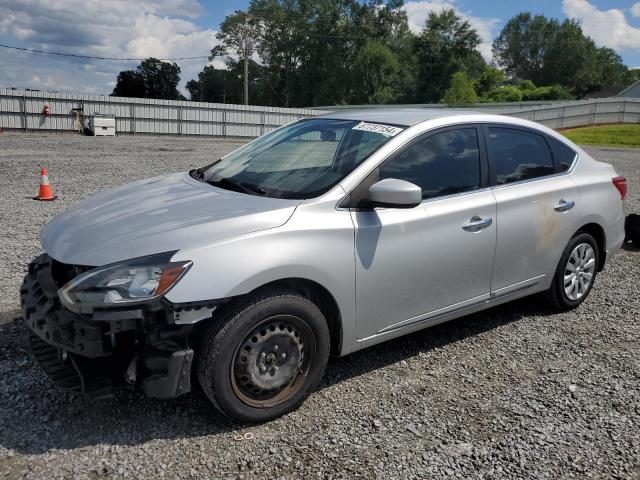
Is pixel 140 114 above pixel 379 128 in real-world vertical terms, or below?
above

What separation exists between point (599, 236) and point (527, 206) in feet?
4.04

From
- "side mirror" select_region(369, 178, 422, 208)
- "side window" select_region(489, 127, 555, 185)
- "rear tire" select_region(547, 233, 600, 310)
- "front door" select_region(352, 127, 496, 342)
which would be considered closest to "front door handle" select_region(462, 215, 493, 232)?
"front door" select_region(352, 127, 496, 342)

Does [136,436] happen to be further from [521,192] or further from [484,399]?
[521,192]

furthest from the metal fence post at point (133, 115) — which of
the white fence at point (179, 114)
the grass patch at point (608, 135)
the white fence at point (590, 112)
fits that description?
the grass patch at point (608, 135)

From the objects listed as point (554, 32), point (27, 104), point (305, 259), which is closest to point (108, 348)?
point (305, 259)

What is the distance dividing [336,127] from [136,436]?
2452 mm

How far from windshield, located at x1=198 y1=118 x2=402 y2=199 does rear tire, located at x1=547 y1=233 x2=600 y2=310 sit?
2043mm

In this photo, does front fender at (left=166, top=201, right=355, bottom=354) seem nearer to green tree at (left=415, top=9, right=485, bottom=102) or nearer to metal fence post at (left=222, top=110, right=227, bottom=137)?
metal fence post at (left=222, top=110, right=227, bottom=137)

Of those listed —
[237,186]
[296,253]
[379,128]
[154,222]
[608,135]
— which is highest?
[608,135]

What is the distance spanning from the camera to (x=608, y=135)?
29875 millimetres

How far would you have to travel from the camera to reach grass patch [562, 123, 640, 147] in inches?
1110

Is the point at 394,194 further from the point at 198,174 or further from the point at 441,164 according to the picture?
the point at 198,174

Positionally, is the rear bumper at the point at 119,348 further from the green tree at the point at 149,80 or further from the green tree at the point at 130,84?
the green tree at the point at 130,84

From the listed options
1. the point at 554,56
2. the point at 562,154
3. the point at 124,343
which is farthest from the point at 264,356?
the point at 554,56
